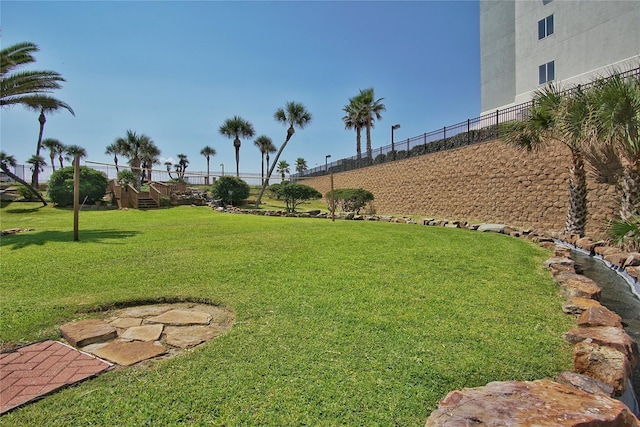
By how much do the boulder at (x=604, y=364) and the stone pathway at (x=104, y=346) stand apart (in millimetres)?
2646

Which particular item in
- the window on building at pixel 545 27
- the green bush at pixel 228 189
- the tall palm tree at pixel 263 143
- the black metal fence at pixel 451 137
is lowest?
the green bush at pixel 228 189

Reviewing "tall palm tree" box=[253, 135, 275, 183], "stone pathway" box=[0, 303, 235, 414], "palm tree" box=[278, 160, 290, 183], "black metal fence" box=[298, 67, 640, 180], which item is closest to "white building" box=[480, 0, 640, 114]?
"black metal fence" box=[298, 67, 640, 180]

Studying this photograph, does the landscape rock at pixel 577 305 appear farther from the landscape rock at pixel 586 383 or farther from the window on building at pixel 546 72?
the window on building at pixel 546 72

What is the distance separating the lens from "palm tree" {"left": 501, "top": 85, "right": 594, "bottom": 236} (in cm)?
757

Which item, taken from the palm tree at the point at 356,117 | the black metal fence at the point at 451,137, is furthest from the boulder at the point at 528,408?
the palm tree at the point at 356,117

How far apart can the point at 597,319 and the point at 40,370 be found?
4.36 meters

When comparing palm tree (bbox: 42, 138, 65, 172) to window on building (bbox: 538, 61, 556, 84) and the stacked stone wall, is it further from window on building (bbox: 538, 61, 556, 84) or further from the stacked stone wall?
window on building (bbox: 538, 61, 556, 84)

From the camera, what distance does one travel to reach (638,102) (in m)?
6.27

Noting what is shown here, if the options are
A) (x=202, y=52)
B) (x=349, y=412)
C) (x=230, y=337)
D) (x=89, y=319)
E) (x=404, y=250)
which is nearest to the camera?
(x=349, y=412)

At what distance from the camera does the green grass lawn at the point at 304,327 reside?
1.82 m

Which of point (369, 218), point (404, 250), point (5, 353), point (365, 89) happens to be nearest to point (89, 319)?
point (5, 353)

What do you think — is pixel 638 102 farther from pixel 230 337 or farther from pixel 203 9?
→ pixel 203 9

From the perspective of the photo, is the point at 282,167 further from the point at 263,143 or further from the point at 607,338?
the point at 607,338

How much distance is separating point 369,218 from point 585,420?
13529 mm
